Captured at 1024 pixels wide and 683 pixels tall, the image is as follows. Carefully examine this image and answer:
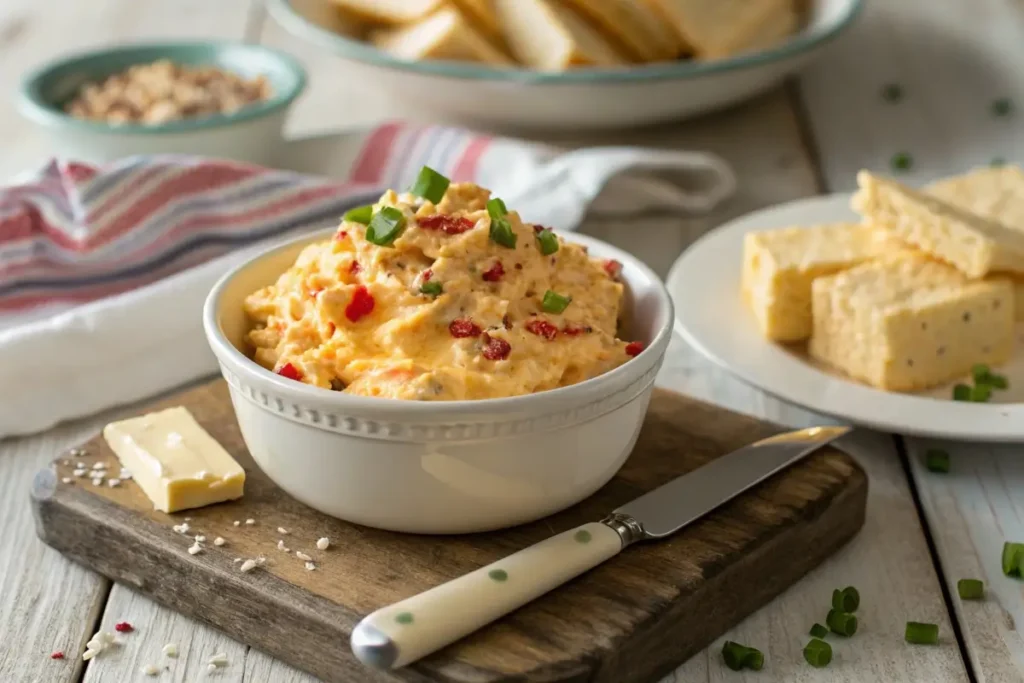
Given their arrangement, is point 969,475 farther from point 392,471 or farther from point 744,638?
point 392,471

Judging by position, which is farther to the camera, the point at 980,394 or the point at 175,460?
the point at 980,394

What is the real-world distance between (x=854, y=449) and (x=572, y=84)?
1267 mm

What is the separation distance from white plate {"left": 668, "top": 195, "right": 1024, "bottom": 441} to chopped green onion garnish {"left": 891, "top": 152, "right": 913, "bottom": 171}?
61 cm

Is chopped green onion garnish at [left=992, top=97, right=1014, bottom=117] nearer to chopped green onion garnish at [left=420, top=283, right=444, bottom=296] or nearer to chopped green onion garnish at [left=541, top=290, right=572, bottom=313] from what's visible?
chopped green onion garnish at [left=541, top=290, right=572, bottom=313]

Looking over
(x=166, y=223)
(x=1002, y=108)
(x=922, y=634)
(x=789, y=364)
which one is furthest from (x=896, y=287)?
(x=1002, y=108)

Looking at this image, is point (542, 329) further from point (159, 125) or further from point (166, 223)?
point (159, 125)

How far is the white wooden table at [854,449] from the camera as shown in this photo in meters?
1.74

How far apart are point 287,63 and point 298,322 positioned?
5.51 feet

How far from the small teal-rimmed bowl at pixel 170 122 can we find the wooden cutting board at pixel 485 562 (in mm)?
1180

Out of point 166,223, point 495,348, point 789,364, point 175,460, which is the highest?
point 495,348

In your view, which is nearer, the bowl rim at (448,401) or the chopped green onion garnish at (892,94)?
the bowl rim at (448,401)

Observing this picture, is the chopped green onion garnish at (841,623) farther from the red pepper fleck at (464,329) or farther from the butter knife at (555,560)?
the red pepper fleck at (464,329)

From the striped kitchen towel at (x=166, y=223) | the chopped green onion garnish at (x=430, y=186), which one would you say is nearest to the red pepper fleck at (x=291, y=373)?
the chopped green onion garnish at (x=430, y=186)

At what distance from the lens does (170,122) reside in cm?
307
